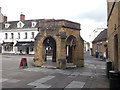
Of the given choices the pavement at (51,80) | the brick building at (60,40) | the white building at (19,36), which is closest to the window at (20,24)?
the white building at (19,36)

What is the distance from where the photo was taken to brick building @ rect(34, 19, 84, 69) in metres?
13.1

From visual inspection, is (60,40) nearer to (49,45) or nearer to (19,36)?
(49,45)

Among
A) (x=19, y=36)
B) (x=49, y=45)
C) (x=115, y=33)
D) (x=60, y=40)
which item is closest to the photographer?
(x=115, y=33)

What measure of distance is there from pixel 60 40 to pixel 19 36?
27.1 meters

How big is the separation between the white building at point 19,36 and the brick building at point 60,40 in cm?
2079

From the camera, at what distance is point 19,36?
3725 cm

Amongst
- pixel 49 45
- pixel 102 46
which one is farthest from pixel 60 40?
pixel 102 46

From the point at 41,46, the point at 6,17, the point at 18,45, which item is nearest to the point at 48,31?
the point at 41,46

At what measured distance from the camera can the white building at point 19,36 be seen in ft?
117

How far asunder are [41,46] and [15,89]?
816 centimetres

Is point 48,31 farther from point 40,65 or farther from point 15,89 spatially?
point 15,89

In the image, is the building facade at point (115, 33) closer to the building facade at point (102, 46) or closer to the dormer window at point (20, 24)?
the building facade at point (102, 46)

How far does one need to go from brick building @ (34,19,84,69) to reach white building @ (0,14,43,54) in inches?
819

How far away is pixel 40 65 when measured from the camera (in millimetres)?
14320
